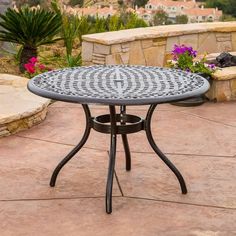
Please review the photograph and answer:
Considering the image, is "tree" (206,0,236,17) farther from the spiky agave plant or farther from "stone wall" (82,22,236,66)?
the spiky agave plant

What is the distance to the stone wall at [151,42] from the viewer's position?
713cm

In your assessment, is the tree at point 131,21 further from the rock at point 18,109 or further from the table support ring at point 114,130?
the table support ring at point 114,130

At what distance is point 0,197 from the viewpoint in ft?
12.6

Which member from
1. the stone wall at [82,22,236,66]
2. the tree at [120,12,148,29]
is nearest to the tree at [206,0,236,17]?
the tree at [120,12,148,29]

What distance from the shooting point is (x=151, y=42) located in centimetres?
755

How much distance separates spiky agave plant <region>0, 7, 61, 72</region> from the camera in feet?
24.1

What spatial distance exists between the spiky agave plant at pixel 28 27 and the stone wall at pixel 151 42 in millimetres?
580

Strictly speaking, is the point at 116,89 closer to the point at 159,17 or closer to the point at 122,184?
the point at 122,184

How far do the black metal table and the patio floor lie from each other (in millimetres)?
166

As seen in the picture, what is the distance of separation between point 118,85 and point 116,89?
5.3 inches

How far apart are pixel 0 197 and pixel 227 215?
1561 mm

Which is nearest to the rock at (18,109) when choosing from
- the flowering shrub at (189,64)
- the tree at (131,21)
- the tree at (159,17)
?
the flowering shrub at (189,64)

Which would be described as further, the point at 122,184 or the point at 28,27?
the point at 28,27

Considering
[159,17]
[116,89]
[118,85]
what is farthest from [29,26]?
[159,17]
